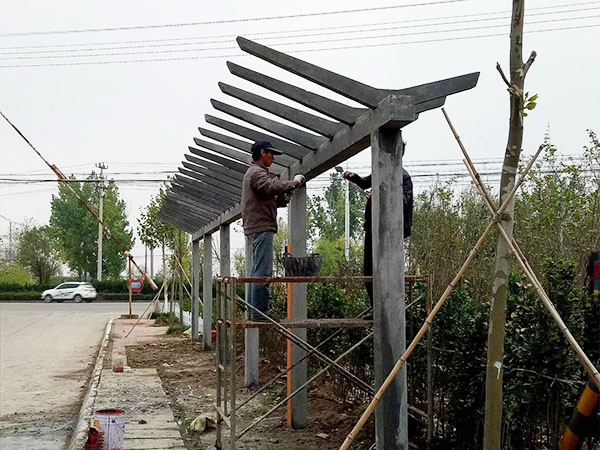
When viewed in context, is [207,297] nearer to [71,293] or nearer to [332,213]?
[71,293]

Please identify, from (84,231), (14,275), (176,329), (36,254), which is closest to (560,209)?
(176,329)

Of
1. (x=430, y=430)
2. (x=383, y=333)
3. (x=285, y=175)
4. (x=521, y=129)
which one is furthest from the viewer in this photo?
(x=285, y=175)

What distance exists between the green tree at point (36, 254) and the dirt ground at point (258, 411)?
47952 millimetres

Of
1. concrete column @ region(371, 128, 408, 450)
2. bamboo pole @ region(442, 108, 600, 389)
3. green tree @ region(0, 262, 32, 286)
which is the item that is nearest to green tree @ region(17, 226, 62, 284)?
green tree @ region(0, 262, 32, 286)

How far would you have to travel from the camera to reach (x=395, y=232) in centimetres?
515

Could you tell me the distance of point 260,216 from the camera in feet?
22.3

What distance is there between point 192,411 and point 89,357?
8086 mm

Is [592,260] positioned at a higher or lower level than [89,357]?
higher

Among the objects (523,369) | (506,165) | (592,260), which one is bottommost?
(523,369)

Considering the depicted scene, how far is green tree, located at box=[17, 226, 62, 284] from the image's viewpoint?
5891 cm

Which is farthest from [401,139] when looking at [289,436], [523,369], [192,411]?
[192,411]

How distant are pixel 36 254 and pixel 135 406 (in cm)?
5329

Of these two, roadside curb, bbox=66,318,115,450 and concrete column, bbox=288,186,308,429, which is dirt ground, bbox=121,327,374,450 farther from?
roadside curb, bbox=66,318,115,450

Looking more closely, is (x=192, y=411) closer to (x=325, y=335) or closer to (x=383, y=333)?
(x=325, y=335)
